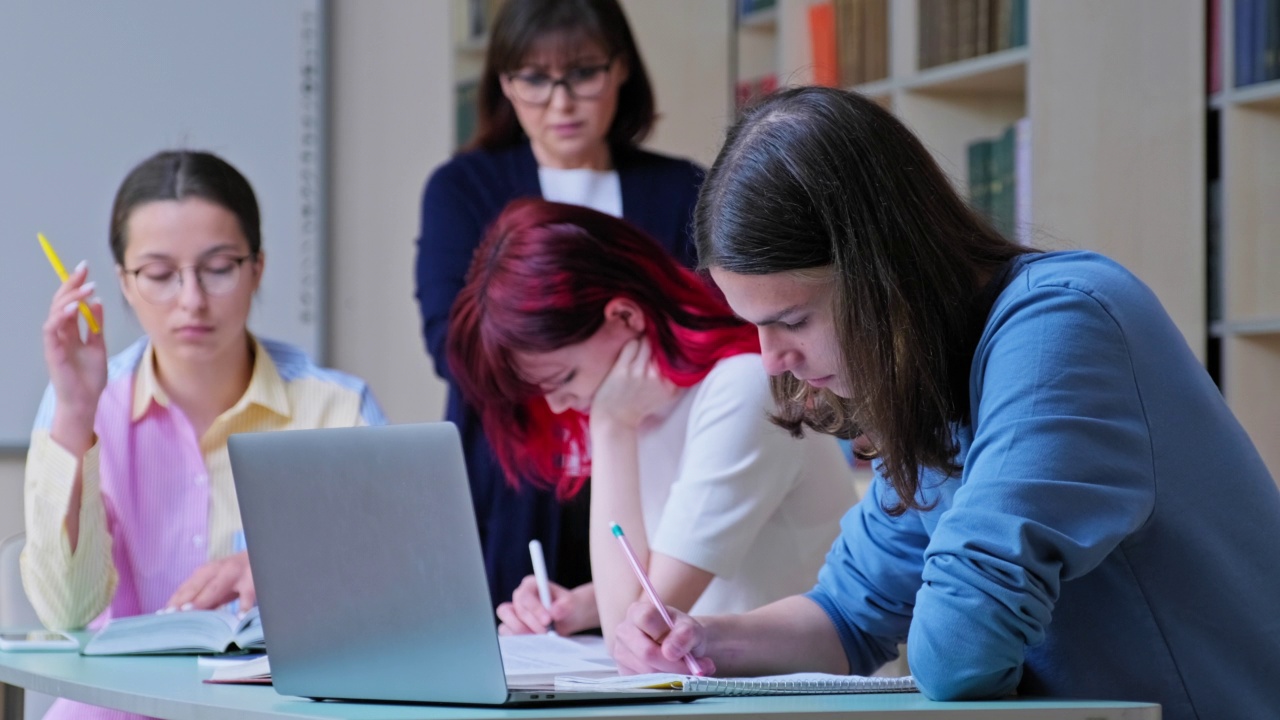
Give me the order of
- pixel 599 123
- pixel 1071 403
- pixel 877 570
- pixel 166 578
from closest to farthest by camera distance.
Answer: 1. pixel 1071 403
2. pixel 877 570
3. pixel 166 578
4. pixel 599 123

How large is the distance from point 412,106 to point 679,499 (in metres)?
1.84

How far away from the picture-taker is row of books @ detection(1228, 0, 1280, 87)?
245cm

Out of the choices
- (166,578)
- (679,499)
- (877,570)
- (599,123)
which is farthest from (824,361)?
(599,123)

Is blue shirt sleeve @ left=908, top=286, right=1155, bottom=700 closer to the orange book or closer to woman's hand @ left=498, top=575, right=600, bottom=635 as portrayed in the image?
woman's hand @ left=498, top=575, right=600, bottom=635

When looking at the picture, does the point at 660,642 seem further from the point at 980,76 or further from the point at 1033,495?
the point at 980,76

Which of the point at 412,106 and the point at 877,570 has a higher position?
the point at 412,106

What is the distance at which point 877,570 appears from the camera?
1.32m

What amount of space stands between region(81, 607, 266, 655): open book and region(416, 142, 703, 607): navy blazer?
70cm

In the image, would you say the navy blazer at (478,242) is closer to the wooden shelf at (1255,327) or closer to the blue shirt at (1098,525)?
the wooden shelf at (1255,327)

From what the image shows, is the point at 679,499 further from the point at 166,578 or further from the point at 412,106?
the point at 412,106

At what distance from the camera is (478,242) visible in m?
2.35

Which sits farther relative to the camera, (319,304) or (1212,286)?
(319,304)

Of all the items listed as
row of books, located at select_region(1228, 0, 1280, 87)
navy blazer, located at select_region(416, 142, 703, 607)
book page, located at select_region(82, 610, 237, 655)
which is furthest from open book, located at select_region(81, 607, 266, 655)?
row of books, located at select_region(1228, 0, 1280, 87)

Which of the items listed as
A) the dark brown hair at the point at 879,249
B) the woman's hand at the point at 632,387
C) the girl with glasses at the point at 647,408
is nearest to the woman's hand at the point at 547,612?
the girl with glasses at the point at 647,408
